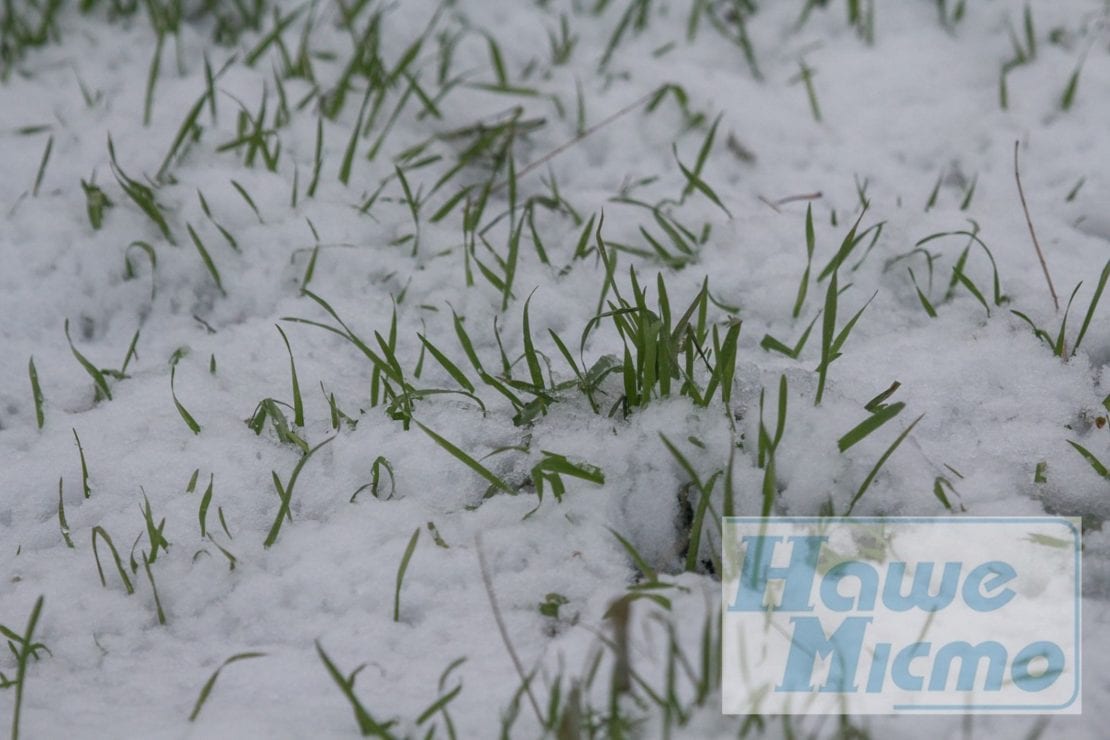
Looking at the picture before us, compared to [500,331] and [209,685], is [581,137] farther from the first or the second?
[209,685]

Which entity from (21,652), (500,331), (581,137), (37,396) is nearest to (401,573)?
(21,652)

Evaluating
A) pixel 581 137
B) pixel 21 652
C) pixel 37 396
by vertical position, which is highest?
pixel 581 137

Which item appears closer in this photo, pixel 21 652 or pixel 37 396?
pixel 21 652

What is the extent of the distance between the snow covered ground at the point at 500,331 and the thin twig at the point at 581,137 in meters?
0.01

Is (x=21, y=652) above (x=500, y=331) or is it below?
below

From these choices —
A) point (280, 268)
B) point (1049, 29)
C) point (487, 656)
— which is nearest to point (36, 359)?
point (280, 268)

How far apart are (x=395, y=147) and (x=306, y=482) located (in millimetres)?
1024

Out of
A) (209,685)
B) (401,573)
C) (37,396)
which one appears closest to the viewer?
(209,685)

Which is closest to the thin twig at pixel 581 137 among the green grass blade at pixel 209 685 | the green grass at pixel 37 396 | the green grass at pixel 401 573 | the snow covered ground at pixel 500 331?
the snow covered ground at pixel 500 331

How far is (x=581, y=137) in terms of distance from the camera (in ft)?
8.02

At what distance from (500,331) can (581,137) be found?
66 cm

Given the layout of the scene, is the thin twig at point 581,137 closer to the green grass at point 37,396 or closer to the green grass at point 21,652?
the green grass at point 37,396

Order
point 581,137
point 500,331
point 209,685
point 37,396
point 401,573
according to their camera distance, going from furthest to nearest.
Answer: point 581,137
point 500,331
point 37,396
point 401,573
point 209,685

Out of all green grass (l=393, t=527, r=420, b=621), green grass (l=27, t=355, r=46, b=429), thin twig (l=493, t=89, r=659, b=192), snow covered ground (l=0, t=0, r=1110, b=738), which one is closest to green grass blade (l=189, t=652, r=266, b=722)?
snow covered ground (l=0, t=0, r=1110, b=738)
